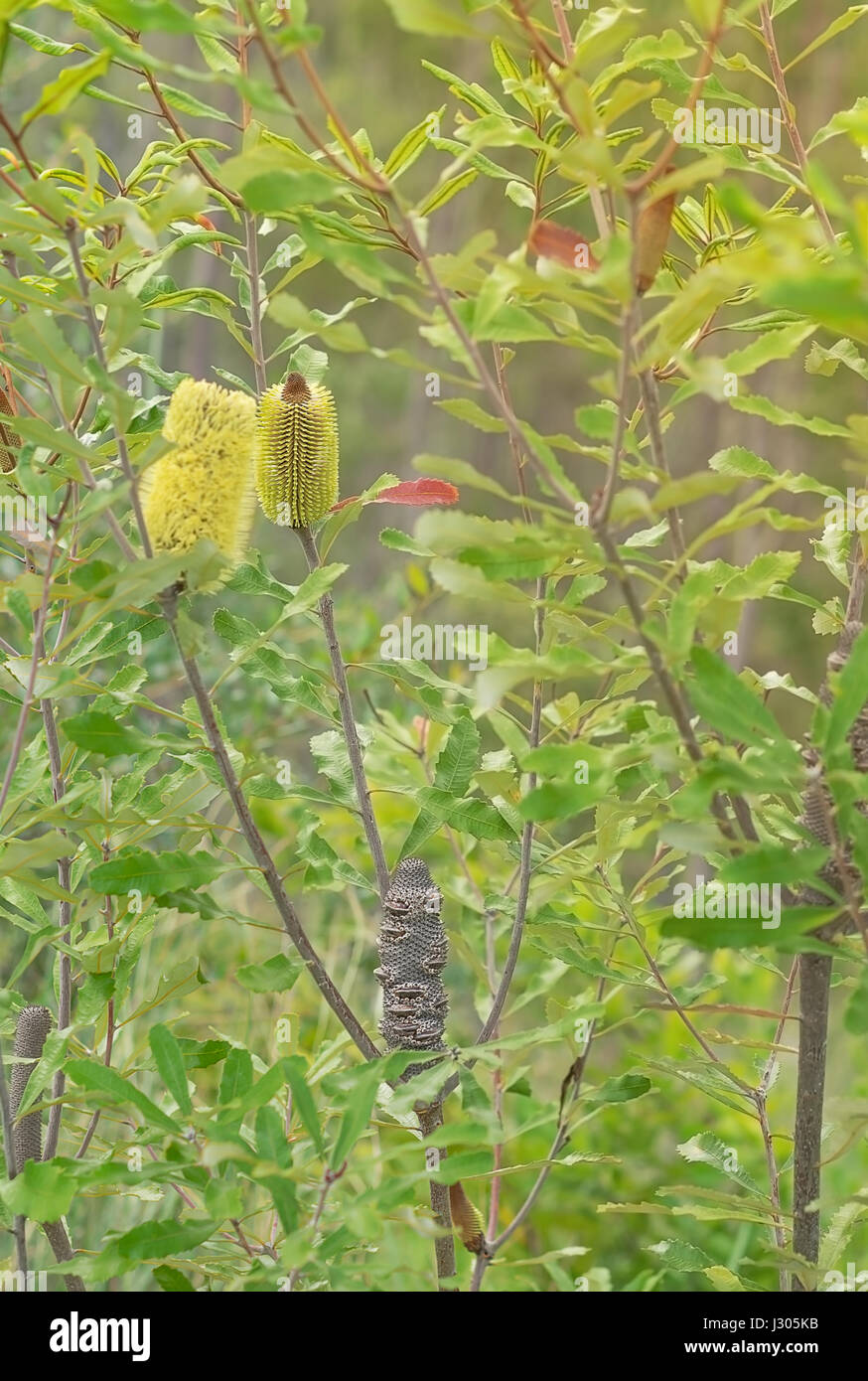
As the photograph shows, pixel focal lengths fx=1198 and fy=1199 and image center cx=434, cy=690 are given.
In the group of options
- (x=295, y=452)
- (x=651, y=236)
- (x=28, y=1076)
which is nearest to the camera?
(x=651, y=236)

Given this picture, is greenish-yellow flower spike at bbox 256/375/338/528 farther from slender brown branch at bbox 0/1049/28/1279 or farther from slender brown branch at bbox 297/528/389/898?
slender brown branch at bbox 0/1049/28/1279

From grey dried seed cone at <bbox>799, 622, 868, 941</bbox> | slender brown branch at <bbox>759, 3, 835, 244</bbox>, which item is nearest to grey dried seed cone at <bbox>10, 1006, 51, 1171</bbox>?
grey dried seed cone at <bbox>799, 622, 868, 941</bbox>

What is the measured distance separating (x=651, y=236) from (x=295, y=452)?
0.24 m

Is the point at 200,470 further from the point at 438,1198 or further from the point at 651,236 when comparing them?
the point at 438,1198

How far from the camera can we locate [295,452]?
716 mm

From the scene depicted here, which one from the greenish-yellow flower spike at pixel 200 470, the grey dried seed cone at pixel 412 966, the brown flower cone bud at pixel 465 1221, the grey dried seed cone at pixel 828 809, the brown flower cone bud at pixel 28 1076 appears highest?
the greenish-yellow flower spike at pixel 200 470

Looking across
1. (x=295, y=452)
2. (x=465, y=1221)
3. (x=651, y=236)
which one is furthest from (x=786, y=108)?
(x=465, y=1221)

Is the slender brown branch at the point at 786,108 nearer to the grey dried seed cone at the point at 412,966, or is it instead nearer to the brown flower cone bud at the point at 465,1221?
the grey dried seed cone at the point at 412,966

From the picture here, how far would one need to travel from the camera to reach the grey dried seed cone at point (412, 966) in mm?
745

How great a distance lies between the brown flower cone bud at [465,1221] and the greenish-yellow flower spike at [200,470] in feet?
1.36

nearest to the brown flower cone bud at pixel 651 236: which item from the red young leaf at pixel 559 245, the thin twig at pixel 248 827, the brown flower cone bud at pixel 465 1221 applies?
the red young leaf at pixel 559 245

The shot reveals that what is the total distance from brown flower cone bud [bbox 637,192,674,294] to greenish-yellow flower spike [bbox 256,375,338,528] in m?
0.21
